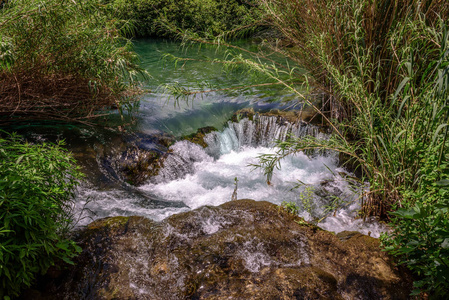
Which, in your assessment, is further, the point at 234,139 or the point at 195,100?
the point at 195,100

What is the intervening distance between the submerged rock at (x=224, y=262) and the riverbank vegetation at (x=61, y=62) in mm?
2478

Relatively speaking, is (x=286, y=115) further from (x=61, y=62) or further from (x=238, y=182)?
(x=61, y=62)

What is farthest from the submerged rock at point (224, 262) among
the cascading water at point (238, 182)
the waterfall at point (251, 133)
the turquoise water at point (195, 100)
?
the waterfall at point (251, 133)

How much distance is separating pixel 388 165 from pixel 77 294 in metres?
2.90

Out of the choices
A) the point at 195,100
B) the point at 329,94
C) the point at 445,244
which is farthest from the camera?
the point at 195,100

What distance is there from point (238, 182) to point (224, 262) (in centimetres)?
270

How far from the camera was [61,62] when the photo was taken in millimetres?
4191

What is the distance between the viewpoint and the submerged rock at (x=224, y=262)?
2094 mm

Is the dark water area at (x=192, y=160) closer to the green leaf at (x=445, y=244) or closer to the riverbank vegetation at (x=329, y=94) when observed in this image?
the riverbank vegetation at (x=329, y=94)

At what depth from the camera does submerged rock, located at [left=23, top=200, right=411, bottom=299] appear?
209 cm

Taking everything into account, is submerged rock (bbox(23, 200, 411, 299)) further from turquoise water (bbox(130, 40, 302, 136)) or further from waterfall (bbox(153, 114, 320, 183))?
turquoise water (bbox(130, 40, 302, 136))

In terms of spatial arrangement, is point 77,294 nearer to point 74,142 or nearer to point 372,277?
point 372,277

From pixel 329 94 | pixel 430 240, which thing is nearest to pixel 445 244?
pixel 430 240

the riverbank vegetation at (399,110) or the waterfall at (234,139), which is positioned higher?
the riverbank vegetation at (399,110)
